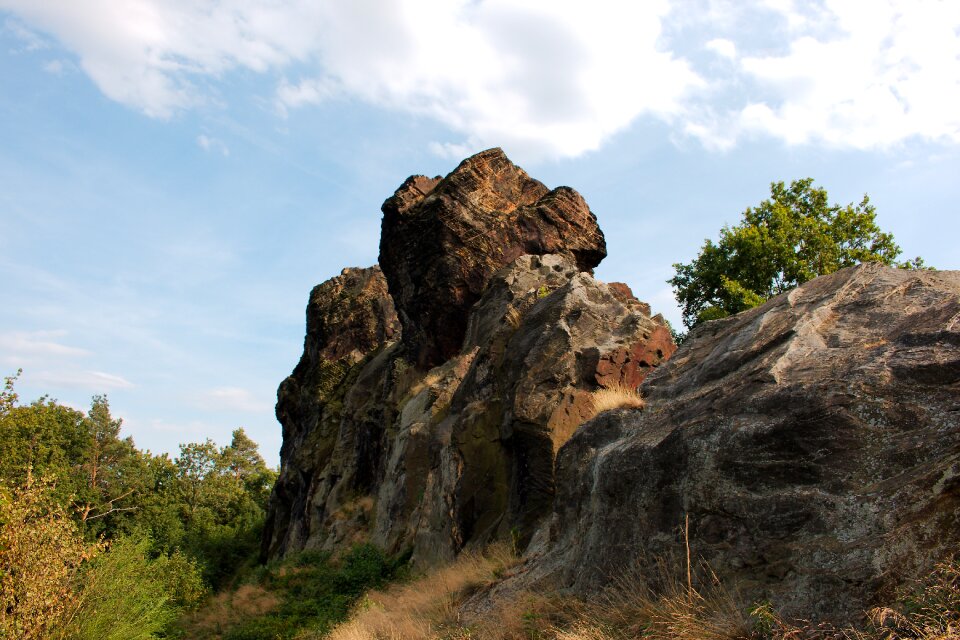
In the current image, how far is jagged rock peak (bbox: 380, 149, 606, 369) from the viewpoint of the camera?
27547mm

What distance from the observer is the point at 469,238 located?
2766cm

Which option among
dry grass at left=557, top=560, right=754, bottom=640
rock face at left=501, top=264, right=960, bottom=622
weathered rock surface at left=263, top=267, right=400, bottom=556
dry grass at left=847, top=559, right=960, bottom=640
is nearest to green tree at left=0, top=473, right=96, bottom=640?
rock face at left=501, top=264, right=960, bottom=622

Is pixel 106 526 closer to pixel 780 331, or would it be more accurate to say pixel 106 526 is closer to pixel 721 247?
pixel 721 247

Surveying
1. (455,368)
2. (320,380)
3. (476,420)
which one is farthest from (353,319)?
(476,420)

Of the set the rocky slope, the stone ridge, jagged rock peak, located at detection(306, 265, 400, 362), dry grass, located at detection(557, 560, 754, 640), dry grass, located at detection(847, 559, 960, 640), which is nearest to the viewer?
dry grass, located at detection(847, 559, 960, 640)

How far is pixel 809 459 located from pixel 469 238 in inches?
873

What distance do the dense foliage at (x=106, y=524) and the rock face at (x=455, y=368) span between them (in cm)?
684

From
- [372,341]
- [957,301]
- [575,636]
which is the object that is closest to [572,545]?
[575,636]

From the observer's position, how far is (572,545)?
957cm

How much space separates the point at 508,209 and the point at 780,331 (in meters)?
21.4

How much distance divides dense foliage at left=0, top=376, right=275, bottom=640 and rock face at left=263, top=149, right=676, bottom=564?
684cm

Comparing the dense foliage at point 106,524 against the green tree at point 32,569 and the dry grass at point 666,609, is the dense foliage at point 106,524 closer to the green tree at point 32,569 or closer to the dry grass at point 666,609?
the green tree at point 32,569

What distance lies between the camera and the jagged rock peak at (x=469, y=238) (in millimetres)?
27547

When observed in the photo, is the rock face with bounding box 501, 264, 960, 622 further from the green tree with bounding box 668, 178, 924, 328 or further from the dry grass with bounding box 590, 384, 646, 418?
the green tree with bounding box 668, 178, 924, 328
